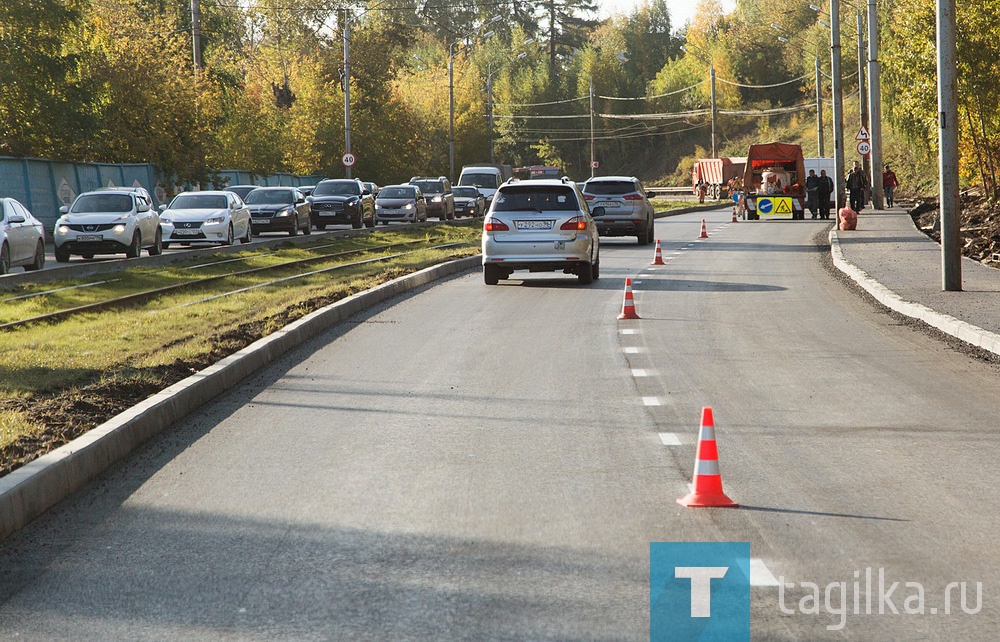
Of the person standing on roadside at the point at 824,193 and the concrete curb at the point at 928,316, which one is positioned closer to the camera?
the concrete curb at the point at 928,316

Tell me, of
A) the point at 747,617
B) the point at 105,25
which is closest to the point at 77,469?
the point at 747,617

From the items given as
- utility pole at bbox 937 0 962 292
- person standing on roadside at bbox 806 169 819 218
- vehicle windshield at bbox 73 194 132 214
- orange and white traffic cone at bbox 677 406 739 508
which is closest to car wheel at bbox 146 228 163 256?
vehicle windshield at bbox 73 194 132 214

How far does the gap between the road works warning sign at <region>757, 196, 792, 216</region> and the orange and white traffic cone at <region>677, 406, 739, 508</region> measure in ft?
140

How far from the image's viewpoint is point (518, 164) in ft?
444

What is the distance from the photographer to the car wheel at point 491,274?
2263cm

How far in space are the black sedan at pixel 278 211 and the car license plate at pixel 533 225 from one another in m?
19.4

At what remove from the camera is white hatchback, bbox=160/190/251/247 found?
1369 inches

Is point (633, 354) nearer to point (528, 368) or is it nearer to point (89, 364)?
point (528, 368)

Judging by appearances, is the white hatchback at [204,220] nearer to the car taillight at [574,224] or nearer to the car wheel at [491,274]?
the car wheel at [491,274]

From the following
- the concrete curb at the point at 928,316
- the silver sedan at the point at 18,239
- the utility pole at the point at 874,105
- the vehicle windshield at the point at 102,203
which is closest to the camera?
the concrete curb at the point at 928,316

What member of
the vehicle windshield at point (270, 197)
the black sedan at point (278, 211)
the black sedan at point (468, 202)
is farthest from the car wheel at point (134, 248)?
the black sedan at point (468, 202)

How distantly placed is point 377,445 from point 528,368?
3864 mm

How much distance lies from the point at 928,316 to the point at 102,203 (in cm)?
2149

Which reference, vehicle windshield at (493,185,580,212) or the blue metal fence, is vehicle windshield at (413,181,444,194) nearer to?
the blue metal fence
